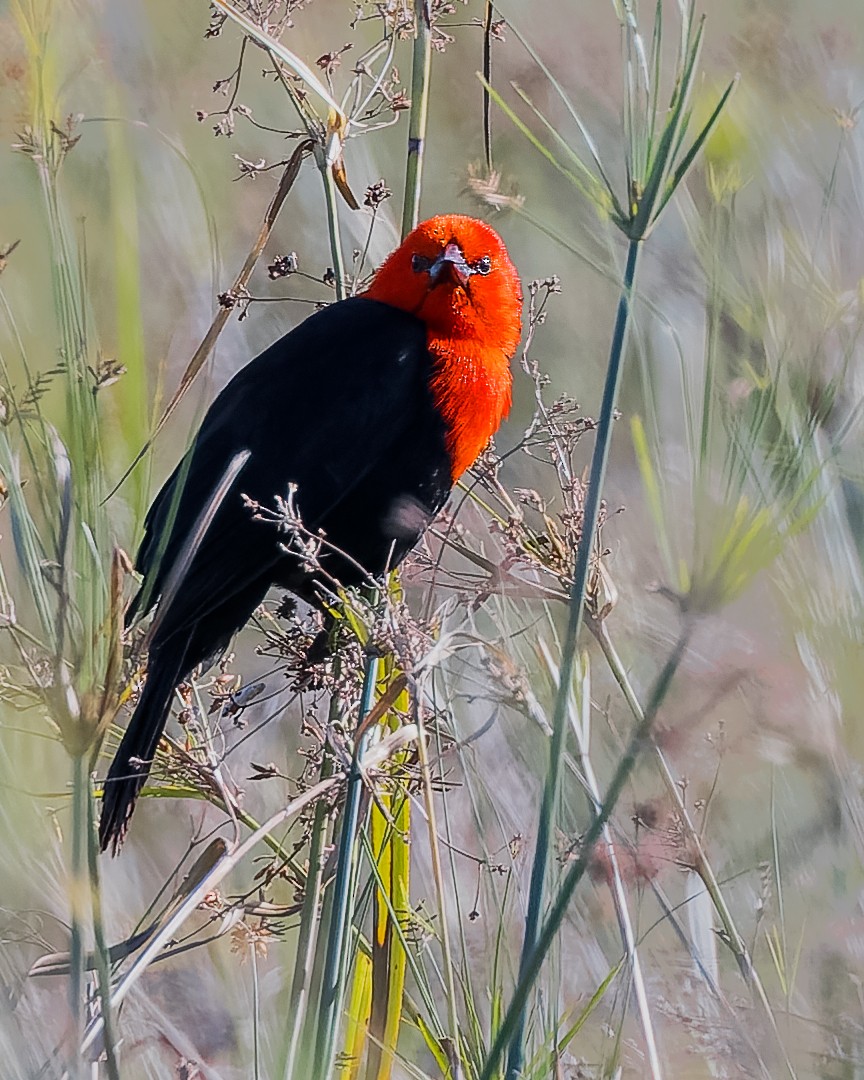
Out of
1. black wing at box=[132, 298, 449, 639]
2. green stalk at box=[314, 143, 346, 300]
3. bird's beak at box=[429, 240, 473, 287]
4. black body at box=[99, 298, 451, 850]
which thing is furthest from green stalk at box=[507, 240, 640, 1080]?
bird's beak at box=[429, 240, 473, 287]

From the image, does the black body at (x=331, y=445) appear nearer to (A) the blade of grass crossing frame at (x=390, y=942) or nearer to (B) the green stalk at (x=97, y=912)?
(A) the blade of grass crossing frame at (x=390, y=942)

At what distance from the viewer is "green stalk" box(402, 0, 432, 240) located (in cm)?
140

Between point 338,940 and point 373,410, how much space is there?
956 mm

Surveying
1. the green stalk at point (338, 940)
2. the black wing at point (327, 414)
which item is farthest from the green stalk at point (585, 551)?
the black wing at point (327, 414)

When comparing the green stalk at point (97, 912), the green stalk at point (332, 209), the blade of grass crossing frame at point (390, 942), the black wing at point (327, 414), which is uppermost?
the green stalk at point (332, 209)

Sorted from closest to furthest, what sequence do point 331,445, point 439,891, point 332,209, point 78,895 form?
point 78,895
point 439,891
point 332,209
point 331,445

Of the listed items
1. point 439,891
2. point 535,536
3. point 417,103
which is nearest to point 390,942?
point 439,891

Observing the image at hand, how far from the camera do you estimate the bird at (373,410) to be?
6.16 ft

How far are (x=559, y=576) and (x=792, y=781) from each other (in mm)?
516

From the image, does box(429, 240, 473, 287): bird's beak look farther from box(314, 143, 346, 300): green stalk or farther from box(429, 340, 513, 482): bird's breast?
box(314, 143, 346, 300): green stalk

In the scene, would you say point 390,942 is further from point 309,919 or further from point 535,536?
point 535,536

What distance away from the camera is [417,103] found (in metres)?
1.42

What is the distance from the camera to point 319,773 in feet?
4.72

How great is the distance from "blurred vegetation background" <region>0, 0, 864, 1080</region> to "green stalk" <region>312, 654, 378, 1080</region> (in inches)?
1.9
